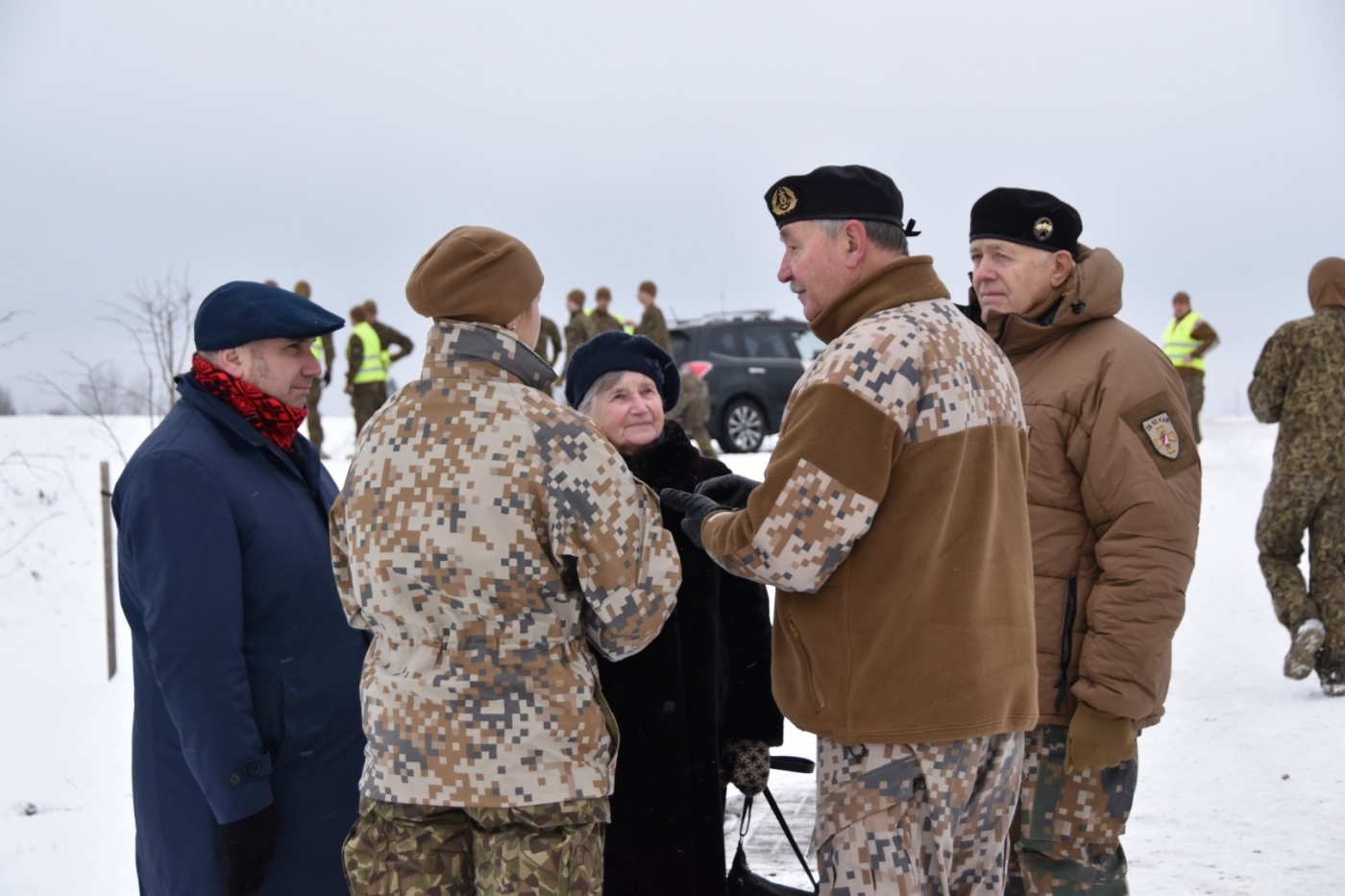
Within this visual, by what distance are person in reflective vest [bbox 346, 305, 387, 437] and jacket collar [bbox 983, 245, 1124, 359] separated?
10.2 meters

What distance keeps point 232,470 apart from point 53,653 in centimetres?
686

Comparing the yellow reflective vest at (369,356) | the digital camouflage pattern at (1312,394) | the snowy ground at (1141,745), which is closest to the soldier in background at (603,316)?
the yellow reflective vest at (369,356)

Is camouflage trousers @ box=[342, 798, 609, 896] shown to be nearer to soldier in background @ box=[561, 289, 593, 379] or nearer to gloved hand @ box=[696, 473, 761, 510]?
gloved hand @ box=[696, 473, 761, 510]

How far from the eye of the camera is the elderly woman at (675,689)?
276 centimetres

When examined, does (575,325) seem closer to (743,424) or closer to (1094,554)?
(743,424)

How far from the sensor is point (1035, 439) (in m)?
2.78

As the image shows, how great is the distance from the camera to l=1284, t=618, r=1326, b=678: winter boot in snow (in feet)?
19.7

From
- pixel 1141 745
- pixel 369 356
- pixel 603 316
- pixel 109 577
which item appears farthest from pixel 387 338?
pixel 1141 745

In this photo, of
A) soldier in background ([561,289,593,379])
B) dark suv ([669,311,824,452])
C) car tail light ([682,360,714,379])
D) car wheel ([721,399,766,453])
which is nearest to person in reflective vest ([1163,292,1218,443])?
dark suv ([669,311,824,452])

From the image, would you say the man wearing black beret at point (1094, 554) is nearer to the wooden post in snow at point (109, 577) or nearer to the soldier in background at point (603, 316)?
the wooden post in snow at point (109, 577)

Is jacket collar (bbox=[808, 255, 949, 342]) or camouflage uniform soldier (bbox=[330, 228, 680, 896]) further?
jacket collar (bbox=[808, 255, 949, 342])

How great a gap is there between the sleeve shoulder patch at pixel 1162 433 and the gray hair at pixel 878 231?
0.78 meters

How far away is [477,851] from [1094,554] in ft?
5.37

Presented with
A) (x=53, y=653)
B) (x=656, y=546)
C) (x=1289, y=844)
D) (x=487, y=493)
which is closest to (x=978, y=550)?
(x=656, y=546)
